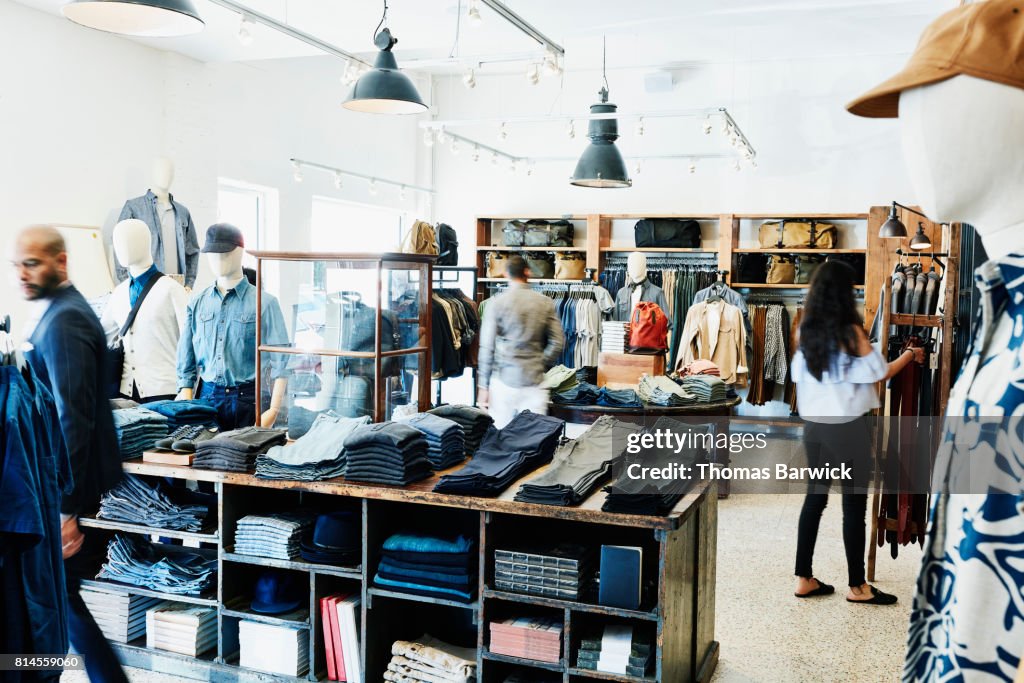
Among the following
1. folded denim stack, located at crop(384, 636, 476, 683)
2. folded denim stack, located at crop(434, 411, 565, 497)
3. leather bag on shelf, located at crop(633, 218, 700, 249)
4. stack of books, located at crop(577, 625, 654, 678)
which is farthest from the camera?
leather bag on shelf, located at crop(633, 218, 700, 249)

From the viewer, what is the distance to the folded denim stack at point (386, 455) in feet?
10.0

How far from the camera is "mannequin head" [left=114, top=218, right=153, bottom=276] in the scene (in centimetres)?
459

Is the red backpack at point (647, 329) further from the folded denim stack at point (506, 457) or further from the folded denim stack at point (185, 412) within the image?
the folded denim stack at point (185, 412)

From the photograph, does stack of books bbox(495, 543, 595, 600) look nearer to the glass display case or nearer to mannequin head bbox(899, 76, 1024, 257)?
the glass display case

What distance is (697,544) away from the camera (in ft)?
10.7

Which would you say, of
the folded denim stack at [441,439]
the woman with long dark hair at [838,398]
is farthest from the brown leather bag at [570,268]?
the folded denim stack at [441,439]

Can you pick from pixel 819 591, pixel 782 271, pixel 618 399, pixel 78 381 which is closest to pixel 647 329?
pixel 618 399

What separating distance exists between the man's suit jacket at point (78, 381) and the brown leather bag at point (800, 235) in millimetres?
7701

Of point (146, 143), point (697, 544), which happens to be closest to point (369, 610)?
point (697, 544)

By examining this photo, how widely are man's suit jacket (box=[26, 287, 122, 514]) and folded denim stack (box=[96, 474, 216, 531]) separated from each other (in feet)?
2.08

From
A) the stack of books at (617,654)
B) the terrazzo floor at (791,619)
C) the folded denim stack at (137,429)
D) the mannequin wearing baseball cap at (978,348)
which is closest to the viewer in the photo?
the mannequin wearing baseball cap at (978,348)

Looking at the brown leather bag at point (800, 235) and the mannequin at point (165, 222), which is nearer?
the mannequin at point (165, 222)

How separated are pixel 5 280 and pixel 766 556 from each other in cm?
502

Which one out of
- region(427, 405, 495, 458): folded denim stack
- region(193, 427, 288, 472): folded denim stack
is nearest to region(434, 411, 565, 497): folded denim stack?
region(427, 405, 495, 458): folded denim stack
